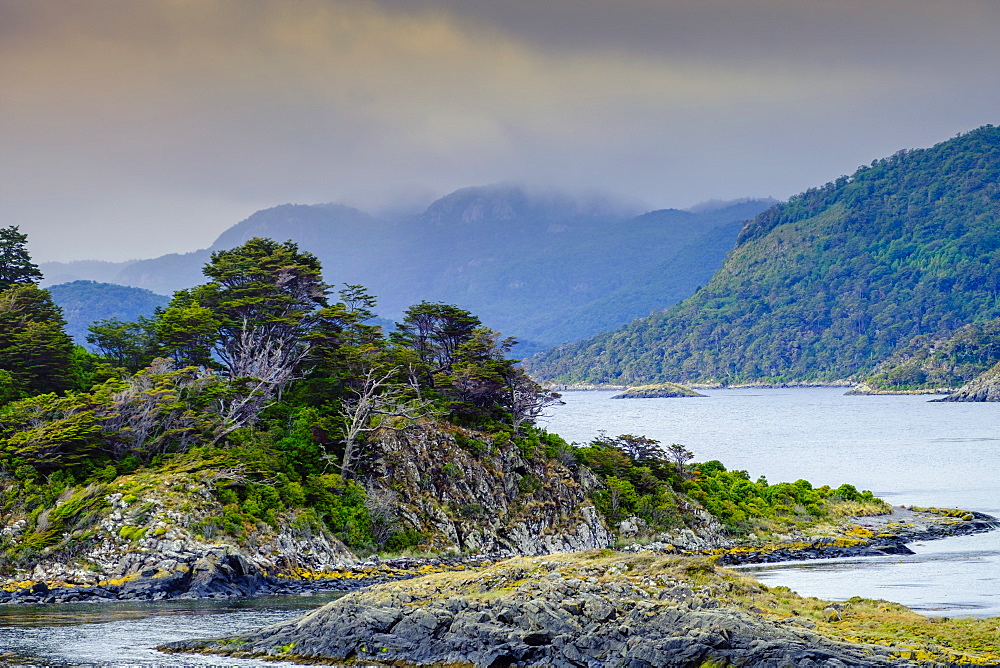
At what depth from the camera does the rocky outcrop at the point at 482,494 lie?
54.8 metres

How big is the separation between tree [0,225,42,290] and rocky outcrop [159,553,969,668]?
43.8 metres

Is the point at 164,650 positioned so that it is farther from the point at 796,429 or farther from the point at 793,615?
the point at 796,429

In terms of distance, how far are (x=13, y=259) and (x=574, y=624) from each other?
53.5 m

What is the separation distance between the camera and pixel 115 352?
68.8 m

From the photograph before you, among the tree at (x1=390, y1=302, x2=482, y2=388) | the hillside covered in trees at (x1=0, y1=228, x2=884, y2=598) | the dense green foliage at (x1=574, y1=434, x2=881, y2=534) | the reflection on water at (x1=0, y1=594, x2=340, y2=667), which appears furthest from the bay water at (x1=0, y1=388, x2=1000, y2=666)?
the tree at (x1=390, y1=302, x2=482, y2=388)

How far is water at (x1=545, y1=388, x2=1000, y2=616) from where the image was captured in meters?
45.1

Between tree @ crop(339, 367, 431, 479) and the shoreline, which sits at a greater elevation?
tree @ crop(339, 367, 431, 479)

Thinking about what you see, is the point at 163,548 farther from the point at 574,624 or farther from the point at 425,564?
the point at 574,624

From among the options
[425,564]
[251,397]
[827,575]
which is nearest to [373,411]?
[251,397]

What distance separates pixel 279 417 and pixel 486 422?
43.6ft

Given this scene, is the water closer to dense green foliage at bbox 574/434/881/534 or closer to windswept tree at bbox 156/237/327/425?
dense green foliage at bbox 574/434/881/534

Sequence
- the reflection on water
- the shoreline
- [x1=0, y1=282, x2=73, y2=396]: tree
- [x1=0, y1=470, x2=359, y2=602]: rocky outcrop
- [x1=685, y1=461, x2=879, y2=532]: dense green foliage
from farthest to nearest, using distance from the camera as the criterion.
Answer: [x1=685, y1=461, x2=879, y2=532]: dense green foliage, [x1=0, y1=282, x2=73, y2=396]: tree, [x1=0, y1=470, x2=359, y2=602]: rocky outcrop, the shoreline, the reflection on water

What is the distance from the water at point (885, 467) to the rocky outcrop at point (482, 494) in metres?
11.7

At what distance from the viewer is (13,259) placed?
6694 centimetres
